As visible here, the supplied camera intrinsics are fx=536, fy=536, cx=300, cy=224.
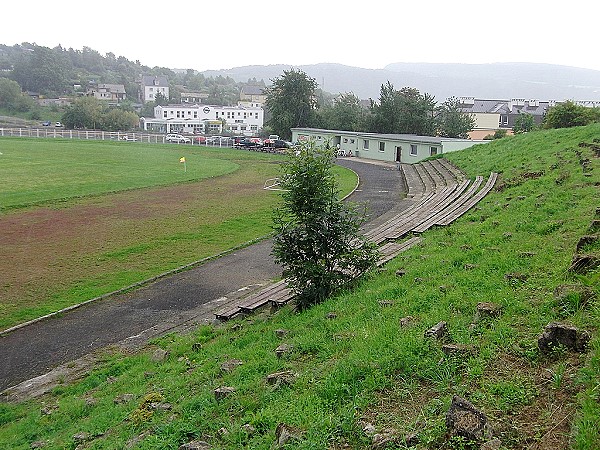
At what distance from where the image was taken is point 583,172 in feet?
50.1

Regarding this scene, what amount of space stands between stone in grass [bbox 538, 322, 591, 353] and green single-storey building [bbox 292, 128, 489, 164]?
31980 mm

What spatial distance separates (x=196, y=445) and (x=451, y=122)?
6053cm

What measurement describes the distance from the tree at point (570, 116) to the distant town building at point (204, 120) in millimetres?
93438

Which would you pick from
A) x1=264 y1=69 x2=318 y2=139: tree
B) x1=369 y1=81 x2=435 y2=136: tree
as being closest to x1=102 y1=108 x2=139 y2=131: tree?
x1=264 y1=69 x2=318 y2=139: tree

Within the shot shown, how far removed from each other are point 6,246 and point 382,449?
17.9 meters

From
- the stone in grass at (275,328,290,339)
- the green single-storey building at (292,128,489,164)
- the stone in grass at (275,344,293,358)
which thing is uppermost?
the green single-storey building at (292,128,489,164)

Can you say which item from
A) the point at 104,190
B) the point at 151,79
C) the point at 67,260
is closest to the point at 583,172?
the point at 67,260

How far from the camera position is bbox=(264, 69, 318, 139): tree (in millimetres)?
72750

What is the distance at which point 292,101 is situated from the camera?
2891 inches

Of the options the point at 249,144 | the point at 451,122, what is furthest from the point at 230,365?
the point at 249,144

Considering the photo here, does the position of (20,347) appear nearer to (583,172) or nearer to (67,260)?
(67,260)

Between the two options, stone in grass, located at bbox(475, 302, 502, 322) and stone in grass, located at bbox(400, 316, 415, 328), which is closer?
stone in grass, located at bbox(475, 302, 502, 322)

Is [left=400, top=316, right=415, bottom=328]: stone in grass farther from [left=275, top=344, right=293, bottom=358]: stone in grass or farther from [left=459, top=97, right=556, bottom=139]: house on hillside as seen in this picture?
Answer: [left=459, top=97, right=556, bottom=139]: house on hillside

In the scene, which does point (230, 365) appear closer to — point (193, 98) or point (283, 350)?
point (283, 350)
